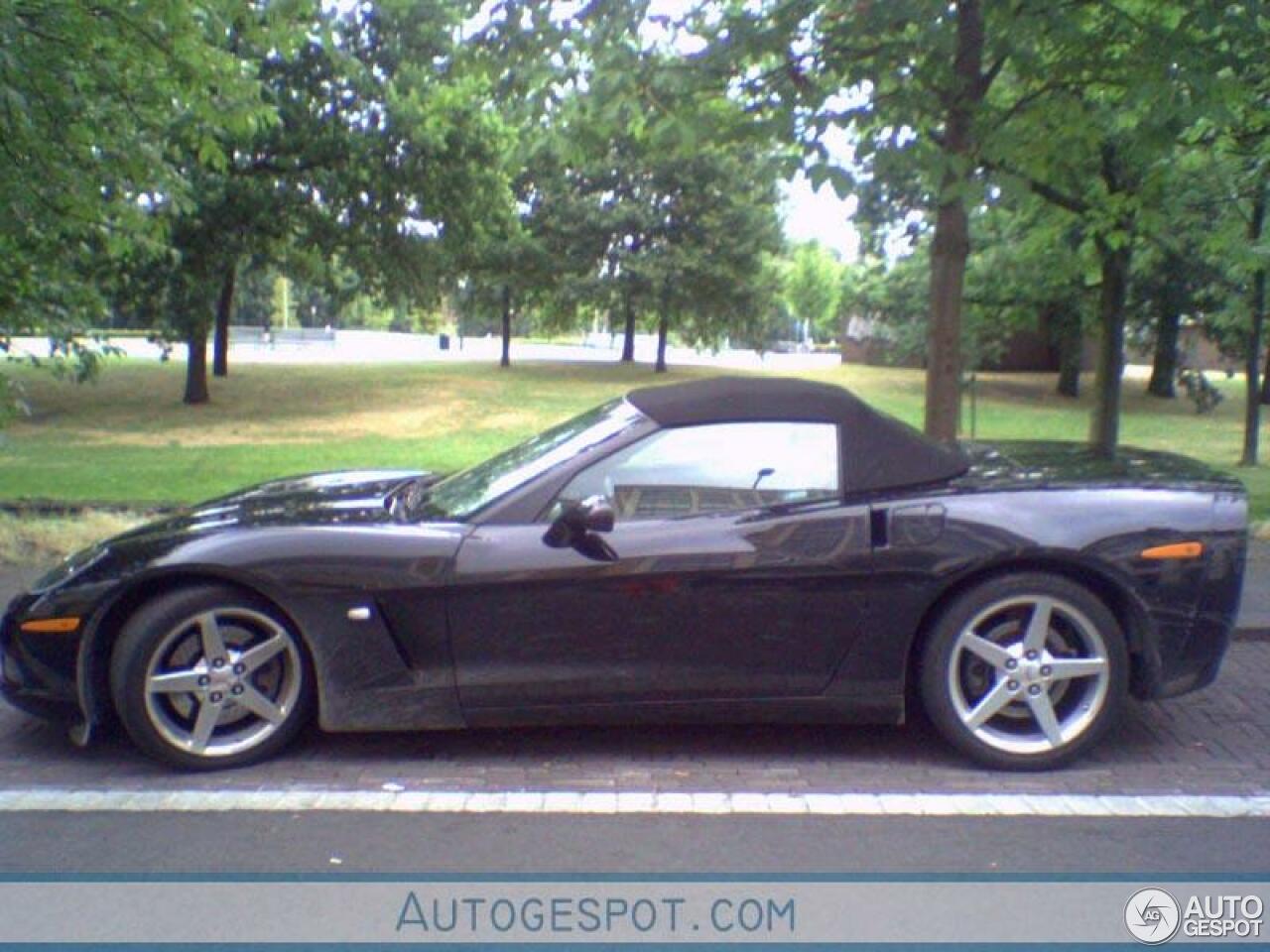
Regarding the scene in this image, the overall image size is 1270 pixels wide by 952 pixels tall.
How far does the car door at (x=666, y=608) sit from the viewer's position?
471cm

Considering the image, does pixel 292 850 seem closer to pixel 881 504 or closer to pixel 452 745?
pixel 452 745

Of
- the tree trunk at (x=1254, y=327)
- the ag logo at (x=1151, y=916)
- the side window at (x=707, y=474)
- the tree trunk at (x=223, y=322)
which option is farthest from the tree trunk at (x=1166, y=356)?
the ag logo at (x=1151, y=916)

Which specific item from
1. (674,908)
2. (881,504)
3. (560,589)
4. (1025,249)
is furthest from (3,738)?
(1025,249)

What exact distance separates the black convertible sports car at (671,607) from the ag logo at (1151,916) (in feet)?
3.57

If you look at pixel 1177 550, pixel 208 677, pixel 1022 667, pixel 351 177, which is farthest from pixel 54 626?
pixel 351 177

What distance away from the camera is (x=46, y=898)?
374cm

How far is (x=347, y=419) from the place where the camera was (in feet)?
91.8

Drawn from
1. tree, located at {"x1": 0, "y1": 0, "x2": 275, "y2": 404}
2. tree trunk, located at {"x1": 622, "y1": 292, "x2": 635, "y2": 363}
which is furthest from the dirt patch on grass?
tree trunk, located at {"x1": 622, "y1": 292, "x2": 635, "y2": 363}

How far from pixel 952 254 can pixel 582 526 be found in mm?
4332

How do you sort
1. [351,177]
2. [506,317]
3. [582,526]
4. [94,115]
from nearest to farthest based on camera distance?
[582,526] < [94,115] < [351,177] < [506,317]

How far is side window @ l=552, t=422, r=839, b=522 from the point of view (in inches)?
193

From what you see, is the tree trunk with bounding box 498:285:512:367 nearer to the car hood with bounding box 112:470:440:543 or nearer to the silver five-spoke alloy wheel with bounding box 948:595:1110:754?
the car hood with bounding box 112:470:440:543

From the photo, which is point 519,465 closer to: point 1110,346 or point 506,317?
point 1110,346

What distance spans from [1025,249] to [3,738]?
31.6ft
